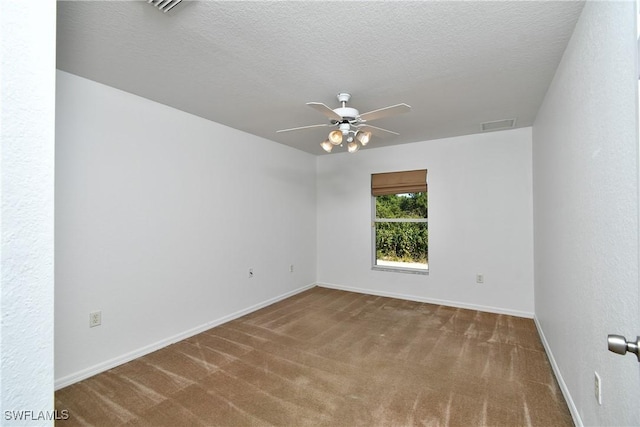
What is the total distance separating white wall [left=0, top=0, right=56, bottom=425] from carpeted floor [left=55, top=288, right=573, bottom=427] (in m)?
1.60

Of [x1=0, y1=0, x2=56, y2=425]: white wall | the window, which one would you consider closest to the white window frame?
the window

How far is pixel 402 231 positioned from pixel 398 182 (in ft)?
2.68

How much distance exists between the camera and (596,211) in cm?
149

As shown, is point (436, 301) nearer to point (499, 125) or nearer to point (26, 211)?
point (499, 125)

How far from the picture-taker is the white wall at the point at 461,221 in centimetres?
389

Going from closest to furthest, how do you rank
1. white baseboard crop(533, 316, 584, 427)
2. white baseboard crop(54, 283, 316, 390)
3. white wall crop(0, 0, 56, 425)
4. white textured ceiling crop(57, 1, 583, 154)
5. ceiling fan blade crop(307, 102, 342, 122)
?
white wall crop(0, 0, 56, 425)
white textured ceiling crop(57, 1, 583, 154)
white baseboard crop(533, 316, 584, 427)
ceiling fan blade crop(307, 102, 342, 122)
white baseboard crop(54, 283, 316, 390)

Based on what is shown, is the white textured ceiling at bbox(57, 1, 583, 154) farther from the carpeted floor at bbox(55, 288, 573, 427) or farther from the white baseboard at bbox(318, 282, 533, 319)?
the white baseboard at bbox(318, 282, 533, 319)

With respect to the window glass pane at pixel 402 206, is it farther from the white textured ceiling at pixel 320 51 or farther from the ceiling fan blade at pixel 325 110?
the ceiling fan blade at pixel 325 110

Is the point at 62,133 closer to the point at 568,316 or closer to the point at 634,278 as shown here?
the point at 634,278

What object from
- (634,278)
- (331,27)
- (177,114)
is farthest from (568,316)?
(177,114)

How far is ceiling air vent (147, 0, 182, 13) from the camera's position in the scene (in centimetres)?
156

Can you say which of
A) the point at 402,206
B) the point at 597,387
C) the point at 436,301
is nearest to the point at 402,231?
the point at 402,206

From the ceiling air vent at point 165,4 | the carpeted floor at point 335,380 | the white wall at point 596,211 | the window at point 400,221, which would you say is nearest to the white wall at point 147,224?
the carpeted floor at point 335,380

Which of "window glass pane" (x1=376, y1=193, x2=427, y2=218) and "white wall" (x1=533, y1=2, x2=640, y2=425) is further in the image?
"window glass pane" (x1=376, y1=193, x2=427, y2=218)
